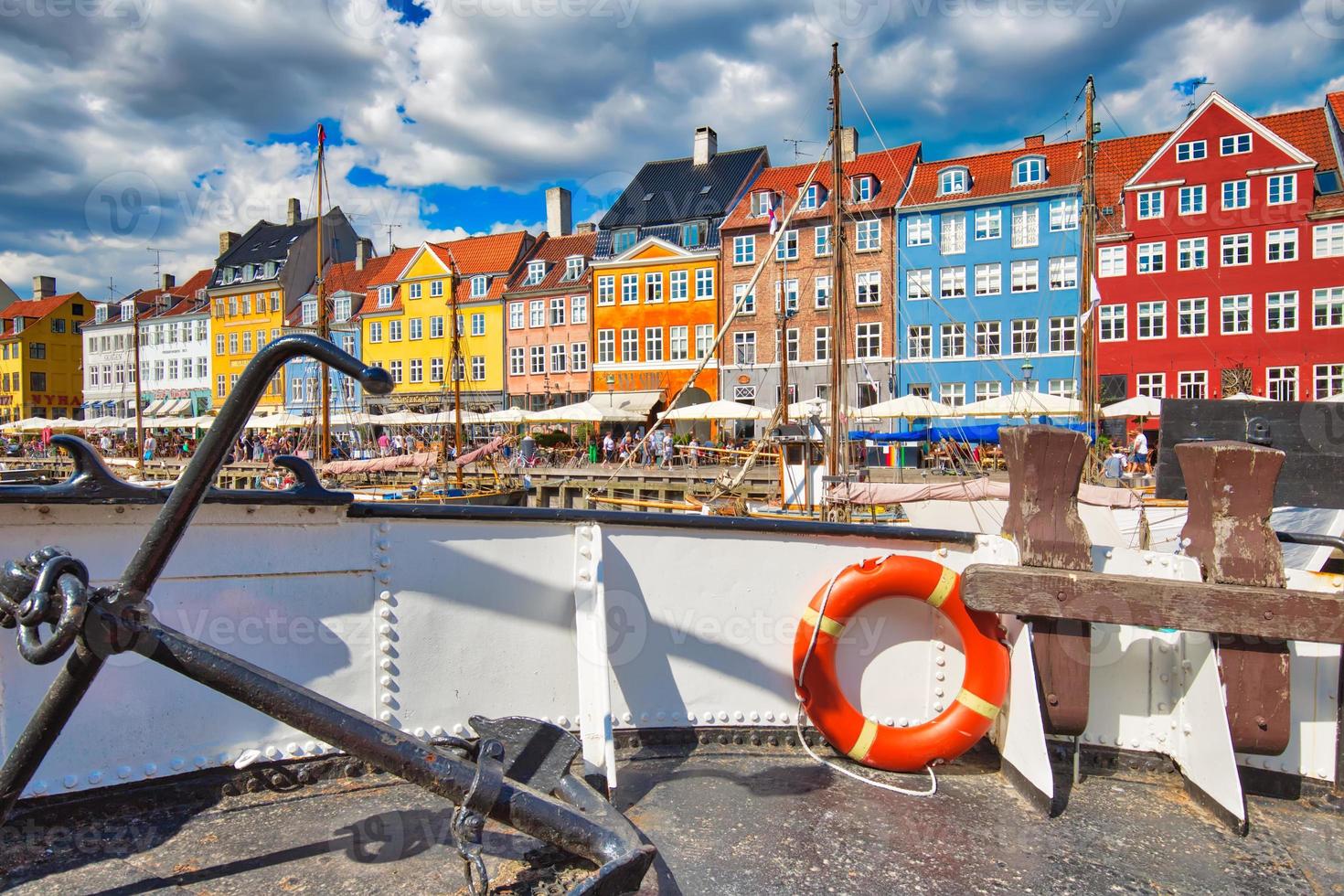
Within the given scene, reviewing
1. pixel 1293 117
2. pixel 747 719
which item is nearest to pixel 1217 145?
pixel 1293 117

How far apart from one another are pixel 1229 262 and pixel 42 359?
81095mm

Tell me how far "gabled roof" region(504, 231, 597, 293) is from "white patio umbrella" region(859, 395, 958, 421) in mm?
24823

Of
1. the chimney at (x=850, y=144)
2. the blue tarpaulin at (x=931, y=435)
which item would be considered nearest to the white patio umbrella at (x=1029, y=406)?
the blue tarpaulin at (x=931, y=435)

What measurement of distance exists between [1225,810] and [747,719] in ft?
5.80

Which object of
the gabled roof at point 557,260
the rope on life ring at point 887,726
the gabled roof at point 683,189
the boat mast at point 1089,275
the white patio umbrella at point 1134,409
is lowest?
the rope on life ring at point 887,726

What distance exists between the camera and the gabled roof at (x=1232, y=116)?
115 ft

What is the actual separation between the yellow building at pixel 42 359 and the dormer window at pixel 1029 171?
70466 mm

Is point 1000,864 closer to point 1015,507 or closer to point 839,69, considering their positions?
point 1015,507

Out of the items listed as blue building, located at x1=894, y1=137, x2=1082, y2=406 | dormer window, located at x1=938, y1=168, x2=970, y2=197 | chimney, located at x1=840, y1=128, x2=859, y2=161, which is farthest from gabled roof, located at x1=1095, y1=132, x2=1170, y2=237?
chimney, located at x1=840, y1=128, x2=859, y2=161

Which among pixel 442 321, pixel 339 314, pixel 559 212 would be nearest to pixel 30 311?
pixel 339 314

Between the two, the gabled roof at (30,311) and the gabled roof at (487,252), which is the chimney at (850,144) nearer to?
the gabled roof at (487,252)

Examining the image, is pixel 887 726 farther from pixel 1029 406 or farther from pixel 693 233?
pixel 693 233

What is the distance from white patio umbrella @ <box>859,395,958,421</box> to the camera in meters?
25.8

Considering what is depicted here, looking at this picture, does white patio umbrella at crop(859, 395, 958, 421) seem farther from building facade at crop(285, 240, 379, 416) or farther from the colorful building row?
building facade at crop(285, 240, 379, 416)
